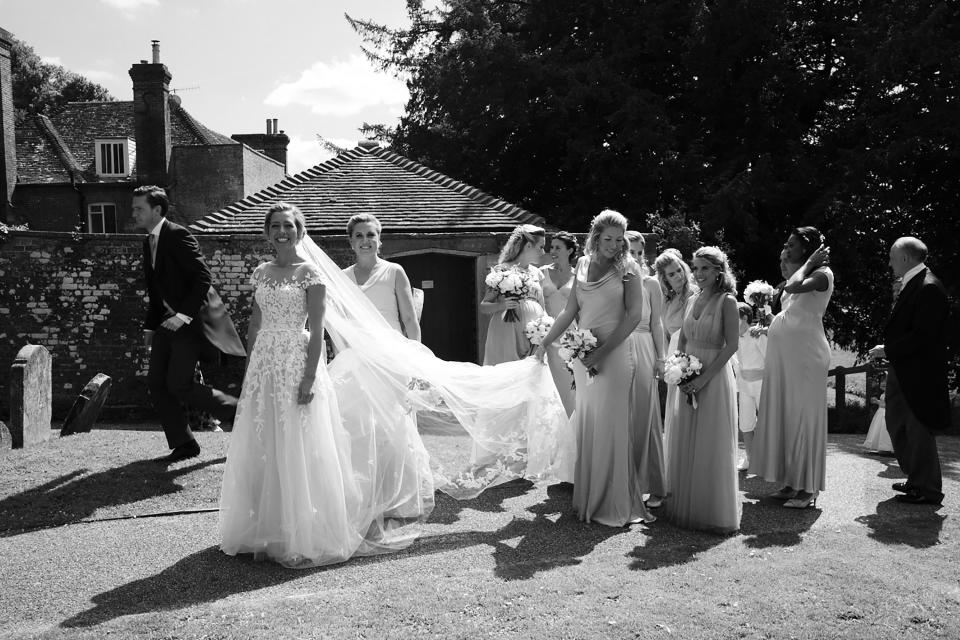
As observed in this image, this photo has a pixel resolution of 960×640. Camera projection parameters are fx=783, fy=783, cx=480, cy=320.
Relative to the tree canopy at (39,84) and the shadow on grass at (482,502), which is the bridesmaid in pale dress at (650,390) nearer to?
the shadow on grass at (482,502)

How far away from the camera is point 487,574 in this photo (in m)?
4.98

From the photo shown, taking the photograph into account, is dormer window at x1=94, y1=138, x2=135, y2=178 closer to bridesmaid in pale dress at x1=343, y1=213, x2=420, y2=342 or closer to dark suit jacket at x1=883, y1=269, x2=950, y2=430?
bridesmaid in pale dress at x1=343, y1=213, x2=420, y2=342

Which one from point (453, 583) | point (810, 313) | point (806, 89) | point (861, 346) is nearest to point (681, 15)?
point (806, 89)

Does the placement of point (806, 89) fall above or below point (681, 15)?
below

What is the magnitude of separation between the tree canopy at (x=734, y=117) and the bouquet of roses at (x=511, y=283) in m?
8.76

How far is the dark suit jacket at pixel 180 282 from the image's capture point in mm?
7555

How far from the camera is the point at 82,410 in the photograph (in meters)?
9.05

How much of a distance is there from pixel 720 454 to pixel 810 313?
1881 mm

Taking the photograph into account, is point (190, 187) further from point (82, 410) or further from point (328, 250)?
point (82, 410)

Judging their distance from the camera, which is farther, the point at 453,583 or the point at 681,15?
the point at 681,15

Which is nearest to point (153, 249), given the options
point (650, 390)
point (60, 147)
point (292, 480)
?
point (292, 480)

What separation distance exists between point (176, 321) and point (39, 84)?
165 feet

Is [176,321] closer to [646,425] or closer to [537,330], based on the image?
[537,330]

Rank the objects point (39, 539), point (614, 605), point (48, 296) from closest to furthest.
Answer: point (614, 605)
point (39, 539)
point (48, 296)
